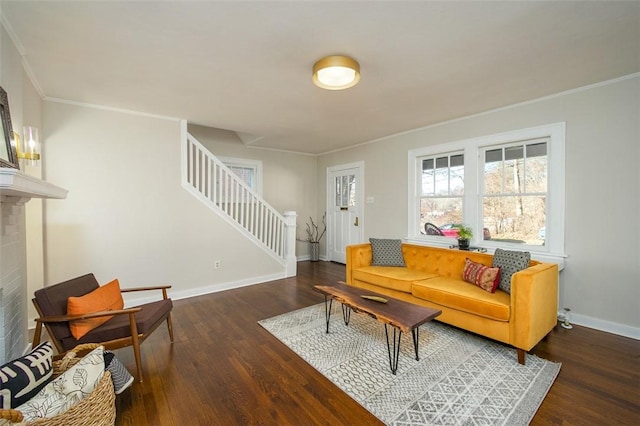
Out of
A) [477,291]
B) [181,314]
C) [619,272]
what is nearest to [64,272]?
[181,314]

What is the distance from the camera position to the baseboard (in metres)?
2.71

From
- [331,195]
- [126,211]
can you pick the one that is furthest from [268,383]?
[331,195]

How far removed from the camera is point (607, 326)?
9.36 feet

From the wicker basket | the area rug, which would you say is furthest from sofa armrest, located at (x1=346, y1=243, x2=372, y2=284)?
the wicker basket

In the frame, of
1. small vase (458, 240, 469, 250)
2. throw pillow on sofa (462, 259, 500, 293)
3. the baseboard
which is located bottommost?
the baseboard

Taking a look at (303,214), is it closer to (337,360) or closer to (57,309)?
(337,360)

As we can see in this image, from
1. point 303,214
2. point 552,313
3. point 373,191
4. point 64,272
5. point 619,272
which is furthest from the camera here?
point 303,214

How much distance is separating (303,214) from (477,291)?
4435 mm

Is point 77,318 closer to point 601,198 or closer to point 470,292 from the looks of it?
point 470,292

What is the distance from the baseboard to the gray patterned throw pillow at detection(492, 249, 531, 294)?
1109 millimetres

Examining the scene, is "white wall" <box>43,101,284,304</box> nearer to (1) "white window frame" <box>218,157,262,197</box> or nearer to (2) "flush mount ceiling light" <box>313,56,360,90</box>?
(1) "white window frame" <box>218,157,262,197</box>

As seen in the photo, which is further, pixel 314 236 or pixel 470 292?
pixel 314 236

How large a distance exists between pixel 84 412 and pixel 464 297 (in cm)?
277

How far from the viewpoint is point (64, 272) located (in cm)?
327
